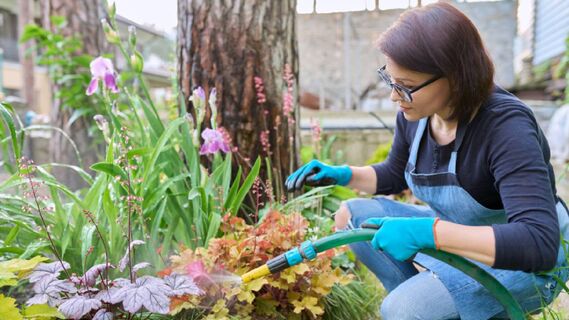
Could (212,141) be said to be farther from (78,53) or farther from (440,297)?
(78,53)

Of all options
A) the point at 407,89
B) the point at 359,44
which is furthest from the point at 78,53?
the point at 359,44

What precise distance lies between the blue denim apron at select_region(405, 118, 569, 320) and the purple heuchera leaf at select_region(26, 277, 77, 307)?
1023 mm

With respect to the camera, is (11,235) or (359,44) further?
(359,44)

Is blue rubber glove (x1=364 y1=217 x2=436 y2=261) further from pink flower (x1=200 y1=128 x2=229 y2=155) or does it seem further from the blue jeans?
pink flower (x1=200 y1=128 x2=229 y2=155)

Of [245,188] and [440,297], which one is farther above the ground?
[245,188]

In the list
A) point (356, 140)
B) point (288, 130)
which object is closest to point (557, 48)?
point (356, 140)

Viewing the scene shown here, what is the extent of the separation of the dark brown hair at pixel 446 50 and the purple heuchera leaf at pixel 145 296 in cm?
85

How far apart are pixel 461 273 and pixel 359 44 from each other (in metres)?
10.2

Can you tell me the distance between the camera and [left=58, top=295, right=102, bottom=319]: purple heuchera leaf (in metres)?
1.23

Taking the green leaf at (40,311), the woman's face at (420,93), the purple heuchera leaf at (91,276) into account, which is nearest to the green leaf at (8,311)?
the green leaf at (40,311)

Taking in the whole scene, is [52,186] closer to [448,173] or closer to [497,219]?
[448,173]

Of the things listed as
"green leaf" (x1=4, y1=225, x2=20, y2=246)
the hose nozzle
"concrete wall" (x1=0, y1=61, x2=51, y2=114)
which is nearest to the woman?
the hose nozzle

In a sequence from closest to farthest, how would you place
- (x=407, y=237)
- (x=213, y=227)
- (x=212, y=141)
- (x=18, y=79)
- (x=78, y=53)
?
(x=407, y=237), (x=213, y=227), (x=212, y=141), (x=78, y=53), (x=18, y=79)

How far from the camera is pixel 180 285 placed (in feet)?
4.38
